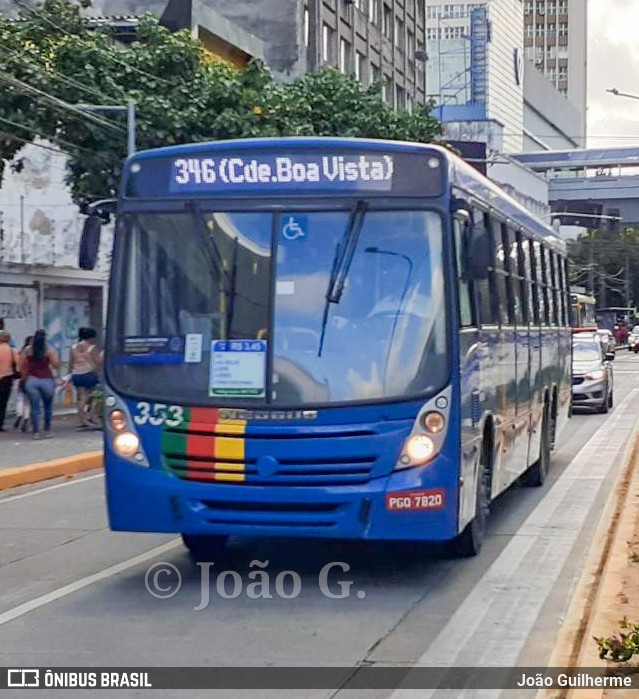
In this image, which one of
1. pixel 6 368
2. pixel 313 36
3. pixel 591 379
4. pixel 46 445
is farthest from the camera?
pixel 313 36

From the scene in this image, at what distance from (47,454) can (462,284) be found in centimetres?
1083

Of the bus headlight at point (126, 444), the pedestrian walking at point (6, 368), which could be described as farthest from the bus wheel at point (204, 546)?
the pedestrian walking at point (6, 368)

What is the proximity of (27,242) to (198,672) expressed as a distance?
20.6 metres

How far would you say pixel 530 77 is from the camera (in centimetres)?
15050

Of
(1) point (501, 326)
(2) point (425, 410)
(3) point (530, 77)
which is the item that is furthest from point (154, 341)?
(3) point (530, 77)

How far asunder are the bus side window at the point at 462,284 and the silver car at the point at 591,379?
1807 centimetres

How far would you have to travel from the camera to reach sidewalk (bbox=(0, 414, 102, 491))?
54.3 ft

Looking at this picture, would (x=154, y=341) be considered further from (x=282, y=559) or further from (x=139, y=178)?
(x=282, y=559)

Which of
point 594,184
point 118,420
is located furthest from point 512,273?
point 594,184

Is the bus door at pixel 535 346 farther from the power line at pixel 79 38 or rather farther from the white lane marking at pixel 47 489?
the power line at pixel 79 38

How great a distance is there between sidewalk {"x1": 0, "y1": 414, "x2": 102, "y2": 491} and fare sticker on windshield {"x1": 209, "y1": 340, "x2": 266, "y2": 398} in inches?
299

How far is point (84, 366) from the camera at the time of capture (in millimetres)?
22938

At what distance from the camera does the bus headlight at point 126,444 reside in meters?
9.21

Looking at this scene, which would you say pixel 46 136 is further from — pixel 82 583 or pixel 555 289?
pixel 82 583
